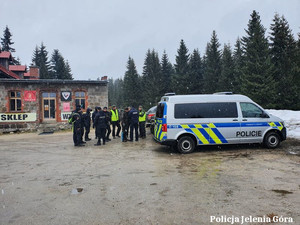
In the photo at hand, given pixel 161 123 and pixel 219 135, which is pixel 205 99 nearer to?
pixel 219 135

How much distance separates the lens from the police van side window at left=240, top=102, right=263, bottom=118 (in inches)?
319

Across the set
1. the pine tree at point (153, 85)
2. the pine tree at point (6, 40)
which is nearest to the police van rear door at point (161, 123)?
the pine tree at point (153, 85)

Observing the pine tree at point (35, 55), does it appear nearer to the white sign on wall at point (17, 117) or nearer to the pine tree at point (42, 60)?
the pine tree at point (42, 60)

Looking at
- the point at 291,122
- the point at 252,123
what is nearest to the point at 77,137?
the point at 252,123

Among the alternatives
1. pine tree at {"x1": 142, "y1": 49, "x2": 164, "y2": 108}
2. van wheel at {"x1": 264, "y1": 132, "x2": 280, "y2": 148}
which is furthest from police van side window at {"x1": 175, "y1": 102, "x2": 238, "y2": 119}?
pine tree at {"x1": 142, "y1": 49, "x2": 164, "y2": 108}

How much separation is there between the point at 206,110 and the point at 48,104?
15245 mm

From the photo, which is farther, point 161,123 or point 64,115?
point 64,115

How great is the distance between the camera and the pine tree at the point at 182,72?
4203 centimetres

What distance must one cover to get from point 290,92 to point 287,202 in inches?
995

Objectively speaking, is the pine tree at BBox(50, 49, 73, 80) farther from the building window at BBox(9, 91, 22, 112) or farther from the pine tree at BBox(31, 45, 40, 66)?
the building window at BBox(9, 91, 22, 112)

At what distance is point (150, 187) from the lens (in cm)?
477

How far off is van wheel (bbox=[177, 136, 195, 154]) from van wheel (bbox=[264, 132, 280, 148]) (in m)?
2.78

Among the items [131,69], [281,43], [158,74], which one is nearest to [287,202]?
[281,43]

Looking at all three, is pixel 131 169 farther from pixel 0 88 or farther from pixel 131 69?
pixel 131 69
